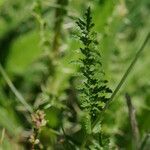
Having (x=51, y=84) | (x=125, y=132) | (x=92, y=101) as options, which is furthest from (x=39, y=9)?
(x=92, y=101)

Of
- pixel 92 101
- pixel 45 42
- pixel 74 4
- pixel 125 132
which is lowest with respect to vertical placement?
pixel 125 132

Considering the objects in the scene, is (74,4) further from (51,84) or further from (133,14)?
(51,84)

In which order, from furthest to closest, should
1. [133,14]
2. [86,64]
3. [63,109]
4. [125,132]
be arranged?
[133,14] → [125,132] → [63,109] → [86,64]

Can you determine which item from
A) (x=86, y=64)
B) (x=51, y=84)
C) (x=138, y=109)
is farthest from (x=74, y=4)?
(x=86, y=64)

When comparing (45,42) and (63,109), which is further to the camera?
(45,42)

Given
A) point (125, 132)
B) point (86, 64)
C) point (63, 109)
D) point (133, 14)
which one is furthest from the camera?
point (133, 14)

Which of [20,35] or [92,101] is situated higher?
[20,35]
